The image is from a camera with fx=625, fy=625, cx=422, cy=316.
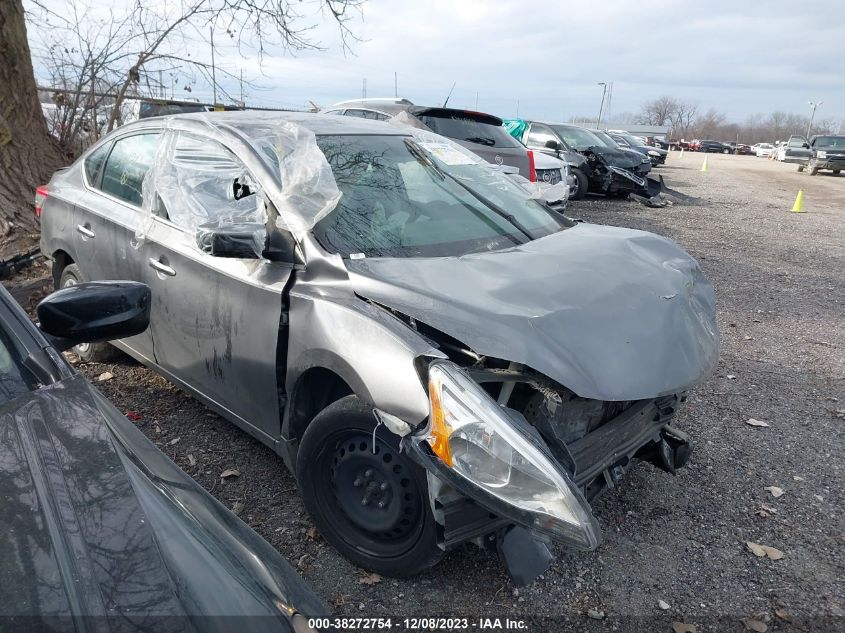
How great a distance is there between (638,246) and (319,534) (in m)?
2.15

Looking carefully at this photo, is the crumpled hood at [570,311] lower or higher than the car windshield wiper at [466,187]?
lower

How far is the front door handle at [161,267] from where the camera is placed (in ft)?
10.8

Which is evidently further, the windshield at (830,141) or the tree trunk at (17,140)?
the windshield at (830,141)

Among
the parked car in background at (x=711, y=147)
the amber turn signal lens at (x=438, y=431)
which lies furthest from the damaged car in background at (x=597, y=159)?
the parked car in background at (x=711, y=147)

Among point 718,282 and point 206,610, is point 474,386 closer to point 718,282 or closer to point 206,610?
point 206,610

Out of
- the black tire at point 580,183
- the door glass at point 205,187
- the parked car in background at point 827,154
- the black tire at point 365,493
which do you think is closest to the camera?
the black tire at point 365,493

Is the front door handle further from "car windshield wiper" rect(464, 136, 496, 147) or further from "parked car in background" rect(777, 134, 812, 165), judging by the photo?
"parked car in background" rect(777, 134, 812, 165)

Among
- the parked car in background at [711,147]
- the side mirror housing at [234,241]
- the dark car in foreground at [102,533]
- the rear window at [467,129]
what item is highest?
the rear window at [467,129]

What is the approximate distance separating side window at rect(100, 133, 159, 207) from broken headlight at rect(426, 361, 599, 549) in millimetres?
2510

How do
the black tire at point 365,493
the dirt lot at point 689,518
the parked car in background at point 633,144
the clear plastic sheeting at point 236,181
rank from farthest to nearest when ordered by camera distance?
1. the parked car in background at point 633,144
2. the clear plastic sheeting at point 236,181
3. the dirt lot at point 689,518
4. the black tire at point 365,493

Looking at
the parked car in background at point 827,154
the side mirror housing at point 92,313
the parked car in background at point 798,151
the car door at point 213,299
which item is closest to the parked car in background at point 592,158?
the car door at point 213,299

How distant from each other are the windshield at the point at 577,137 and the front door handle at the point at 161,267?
42.1 feet

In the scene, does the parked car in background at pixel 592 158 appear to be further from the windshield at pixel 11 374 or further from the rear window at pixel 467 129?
the windshield at pixel 11 374

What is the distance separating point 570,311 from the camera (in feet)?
8.03
